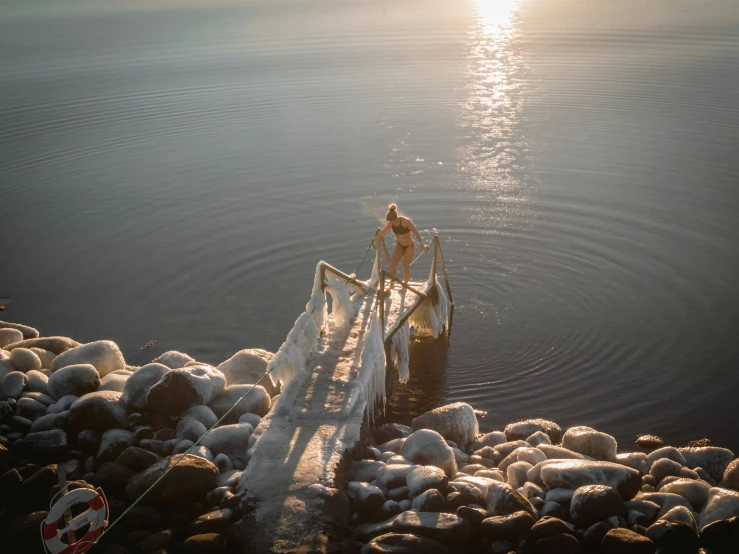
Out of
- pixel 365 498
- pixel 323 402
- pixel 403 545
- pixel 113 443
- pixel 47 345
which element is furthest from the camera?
pixel 47 345

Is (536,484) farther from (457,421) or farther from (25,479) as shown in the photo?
(25,479)

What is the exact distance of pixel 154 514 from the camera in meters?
10.2

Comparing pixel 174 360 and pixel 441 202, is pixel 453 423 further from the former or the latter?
pixel 441 202

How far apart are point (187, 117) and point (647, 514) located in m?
35.5

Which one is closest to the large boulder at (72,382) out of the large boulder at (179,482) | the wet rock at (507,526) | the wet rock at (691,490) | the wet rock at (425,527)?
the large boulder at (179,482)

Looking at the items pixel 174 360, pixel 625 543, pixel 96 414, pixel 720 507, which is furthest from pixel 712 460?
pixel 96 414

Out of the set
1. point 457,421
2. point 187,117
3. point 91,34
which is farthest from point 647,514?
point 91,34

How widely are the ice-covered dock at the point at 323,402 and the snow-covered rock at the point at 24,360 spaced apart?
5.46 metres

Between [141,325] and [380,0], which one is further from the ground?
[380,0]

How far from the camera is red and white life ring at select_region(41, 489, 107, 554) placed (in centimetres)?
848

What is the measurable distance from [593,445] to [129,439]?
25.8ft

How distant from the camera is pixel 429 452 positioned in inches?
459

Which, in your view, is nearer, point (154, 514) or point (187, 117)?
point (154, 514)

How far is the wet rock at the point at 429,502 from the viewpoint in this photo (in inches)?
401
